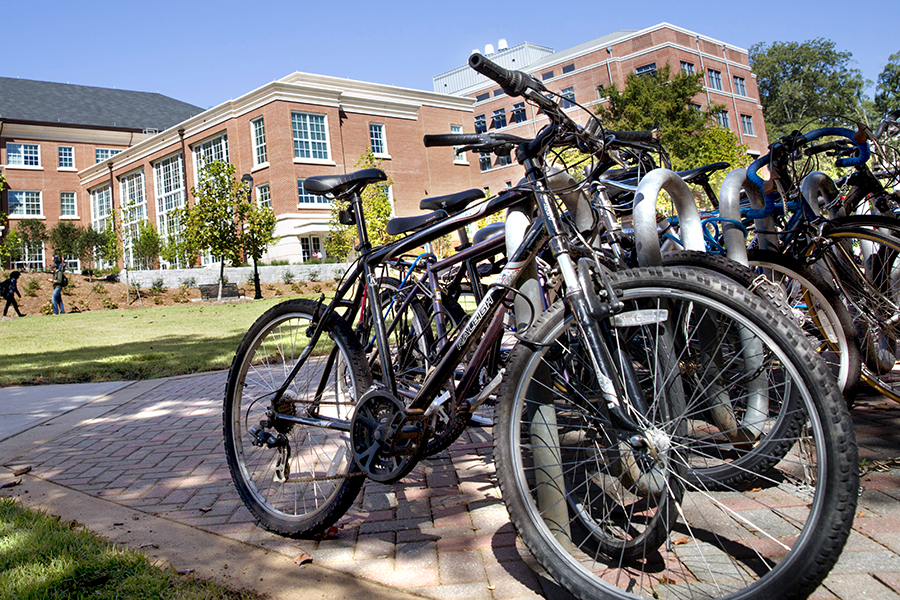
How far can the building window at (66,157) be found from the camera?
50.4 metres

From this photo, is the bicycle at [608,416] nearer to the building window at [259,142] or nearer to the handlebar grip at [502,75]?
the handlebar grip at [502,75]

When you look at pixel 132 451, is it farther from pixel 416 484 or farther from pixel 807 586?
pixel 807 586

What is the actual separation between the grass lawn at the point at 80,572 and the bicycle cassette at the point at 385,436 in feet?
2.08

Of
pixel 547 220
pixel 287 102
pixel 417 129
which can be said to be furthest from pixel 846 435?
pixel 417 129

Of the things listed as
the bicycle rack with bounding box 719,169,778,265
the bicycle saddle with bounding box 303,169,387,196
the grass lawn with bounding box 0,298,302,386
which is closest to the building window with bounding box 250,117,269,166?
the grass lawn with bounding box 0,298,302,386

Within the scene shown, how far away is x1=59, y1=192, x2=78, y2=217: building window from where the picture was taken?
5053cm

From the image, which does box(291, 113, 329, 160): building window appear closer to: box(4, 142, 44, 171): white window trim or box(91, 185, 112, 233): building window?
box(91, 185, 112, 233): building window

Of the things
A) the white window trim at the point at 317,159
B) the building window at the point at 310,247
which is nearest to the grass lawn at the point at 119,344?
the building window at the point at 310,247

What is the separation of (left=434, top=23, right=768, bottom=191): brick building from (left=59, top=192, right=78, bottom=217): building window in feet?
112

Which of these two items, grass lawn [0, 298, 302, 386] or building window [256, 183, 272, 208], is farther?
building window [256, 183, 272, 208]

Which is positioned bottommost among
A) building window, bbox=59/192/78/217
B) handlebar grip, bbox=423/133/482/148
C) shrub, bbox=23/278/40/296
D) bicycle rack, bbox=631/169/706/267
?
bicycle rack, bbox=631/169/706/267

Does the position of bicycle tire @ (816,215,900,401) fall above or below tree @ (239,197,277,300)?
below

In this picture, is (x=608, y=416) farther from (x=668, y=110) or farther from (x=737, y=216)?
(x=668, y=110)

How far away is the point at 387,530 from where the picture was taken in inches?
108
